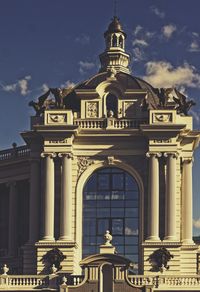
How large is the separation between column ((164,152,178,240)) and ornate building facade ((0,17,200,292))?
0.06 meters

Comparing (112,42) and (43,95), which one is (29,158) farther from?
(112,42)

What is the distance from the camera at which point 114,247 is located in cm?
6900

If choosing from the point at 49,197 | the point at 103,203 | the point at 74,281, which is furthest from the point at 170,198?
the point at 74,281

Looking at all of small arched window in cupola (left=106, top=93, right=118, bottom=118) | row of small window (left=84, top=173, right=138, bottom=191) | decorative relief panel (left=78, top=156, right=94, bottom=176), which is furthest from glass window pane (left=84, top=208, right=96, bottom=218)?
small arched window in cupola (left=106, top=93, right=118, bottom=118)

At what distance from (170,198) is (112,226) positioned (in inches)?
187

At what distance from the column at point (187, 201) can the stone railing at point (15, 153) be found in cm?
1153

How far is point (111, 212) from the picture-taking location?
237 ft

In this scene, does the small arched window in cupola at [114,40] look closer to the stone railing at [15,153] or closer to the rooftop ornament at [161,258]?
the stone railing at [15,153]

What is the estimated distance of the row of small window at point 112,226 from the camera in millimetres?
71688

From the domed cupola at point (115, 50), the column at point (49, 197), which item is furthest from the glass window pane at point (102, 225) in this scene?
the domed cupola at point (115, 50)

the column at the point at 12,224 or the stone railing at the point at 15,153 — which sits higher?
the stone railing at the point at 15,153

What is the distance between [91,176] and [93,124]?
3376 mm

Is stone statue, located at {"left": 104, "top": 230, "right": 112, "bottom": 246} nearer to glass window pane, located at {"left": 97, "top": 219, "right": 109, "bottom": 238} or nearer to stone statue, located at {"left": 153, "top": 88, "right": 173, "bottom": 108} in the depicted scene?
glass window pane, located at {"left": 97, "top": 219, "right": 109, "bottom": 238}

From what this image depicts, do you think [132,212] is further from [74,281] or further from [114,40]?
[114,40]
